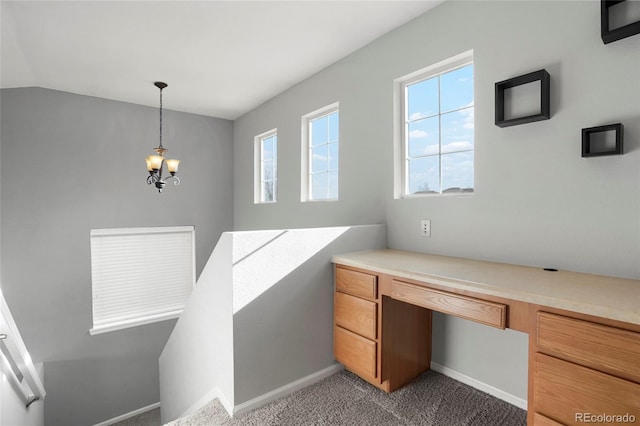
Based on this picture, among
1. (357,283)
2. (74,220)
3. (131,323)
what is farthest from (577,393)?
(74,220)

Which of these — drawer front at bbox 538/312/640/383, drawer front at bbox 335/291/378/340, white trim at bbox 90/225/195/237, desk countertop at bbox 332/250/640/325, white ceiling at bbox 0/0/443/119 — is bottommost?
drawer front at bbox 335/291/378/340

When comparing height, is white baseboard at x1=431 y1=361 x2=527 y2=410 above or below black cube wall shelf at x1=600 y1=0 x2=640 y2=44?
below

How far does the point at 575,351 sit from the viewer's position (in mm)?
1220

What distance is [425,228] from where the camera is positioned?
243 cm

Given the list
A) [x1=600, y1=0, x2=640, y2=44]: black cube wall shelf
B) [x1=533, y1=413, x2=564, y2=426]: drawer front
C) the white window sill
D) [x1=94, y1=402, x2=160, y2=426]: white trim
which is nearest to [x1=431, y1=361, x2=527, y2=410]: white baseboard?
[x1=533, y1=413, x2=564, y2=426]: drawer front

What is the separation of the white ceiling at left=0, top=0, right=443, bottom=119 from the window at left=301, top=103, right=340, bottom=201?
49 centimetres

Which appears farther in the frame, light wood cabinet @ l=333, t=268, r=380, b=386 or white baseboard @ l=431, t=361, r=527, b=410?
light wood cabinet @ l=333, t=268, r=380, b=386

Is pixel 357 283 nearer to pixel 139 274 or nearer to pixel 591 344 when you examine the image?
pixel 591 344

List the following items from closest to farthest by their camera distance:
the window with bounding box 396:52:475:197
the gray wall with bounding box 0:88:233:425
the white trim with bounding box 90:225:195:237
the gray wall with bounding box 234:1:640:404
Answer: the gray wall with bounding box 234:1:640:404, the window with bounding box 396:52:475:197, the gray wall with bounding box 0:88:233:425, the white trim with bounding box 90:225:195:237

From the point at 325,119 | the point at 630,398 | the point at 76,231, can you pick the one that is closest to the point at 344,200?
the point at 325,119

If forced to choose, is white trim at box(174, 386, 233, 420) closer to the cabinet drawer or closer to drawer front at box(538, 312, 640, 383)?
the cabinet drawer

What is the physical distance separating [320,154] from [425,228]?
167 centimetres

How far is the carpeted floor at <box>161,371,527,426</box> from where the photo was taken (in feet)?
6.01

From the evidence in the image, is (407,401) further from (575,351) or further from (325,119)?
(325,119)
